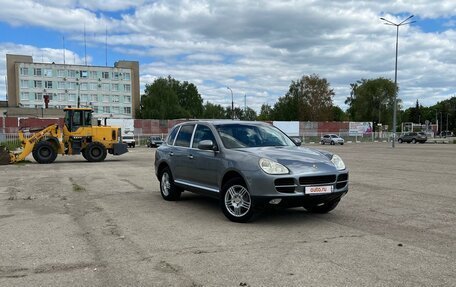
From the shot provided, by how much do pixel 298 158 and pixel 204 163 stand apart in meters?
1.92

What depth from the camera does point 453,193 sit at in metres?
10.7

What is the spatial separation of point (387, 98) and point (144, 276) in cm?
11561

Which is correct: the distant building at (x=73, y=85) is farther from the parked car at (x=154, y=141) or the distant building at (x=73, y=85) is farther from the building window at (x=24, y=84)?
the parked car at (x=154, y=141)

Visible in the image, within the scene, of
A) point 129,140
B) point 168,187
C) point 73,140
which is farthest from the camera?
point 129,140

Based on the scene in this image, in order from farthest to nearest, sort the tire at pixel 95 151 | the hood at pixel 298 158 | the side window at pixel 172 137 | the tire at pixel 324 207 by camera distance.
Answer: the tire at pixel 95 151 < the side window at pixel 172 137 < the tire at pixel 324 207 < the hood at pixel 298 158

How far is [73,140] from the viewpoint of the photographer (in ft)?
81.9

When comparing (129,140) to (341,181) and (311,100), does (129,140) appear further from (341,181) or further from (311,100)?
(311,100)

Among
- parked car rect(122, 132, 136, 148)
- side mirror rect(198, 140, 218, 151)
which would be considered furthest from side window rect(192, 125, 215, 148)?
parked car rect(122, 132, 136, 148)

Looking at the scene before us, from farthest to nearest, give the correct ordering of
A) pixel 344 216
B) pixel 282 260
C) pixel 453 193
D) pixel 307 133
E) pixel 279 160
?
pixel 307 133 < pixel 453 193 < pixel 344 216 < pixel 279 160 < pixel 282 260

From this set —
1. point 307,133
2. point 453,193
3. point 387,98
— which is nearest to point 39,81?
point 307,133

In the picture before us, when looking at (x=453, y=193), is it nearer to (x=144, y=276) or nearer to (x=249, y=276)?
Answer: (x=249, y=276)

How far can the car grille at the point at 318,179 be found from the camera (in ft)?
22.6

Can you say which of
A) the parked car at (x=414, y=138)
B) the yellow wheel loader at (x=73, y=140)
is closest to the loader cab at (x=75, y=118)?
the yellow wheel loader at (x=73, y=140)

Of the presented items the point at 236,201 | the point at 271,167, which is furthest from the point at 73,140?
the point at 271,167
